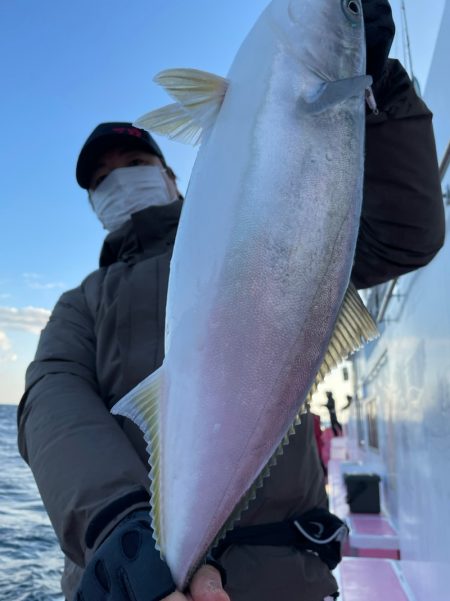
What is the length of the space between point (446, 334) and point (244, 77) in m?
2.31

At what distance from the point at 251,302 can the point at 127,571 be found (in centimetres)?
70

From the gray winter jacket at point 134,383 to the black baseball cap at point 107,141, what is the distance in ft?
2.11

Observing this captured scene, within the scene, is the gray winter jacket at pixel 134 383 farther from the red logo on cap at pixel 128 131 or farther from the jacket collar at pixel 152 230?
the red logo on cap at pixel 128 131

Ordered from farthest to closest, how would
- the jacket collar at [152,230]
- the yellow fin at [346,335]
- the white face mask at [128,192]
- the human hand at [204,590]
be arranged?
the white face mask at [128,192], the jacket collar at [152,230], the yellow fin at [346,335], the human hand at [204,590]

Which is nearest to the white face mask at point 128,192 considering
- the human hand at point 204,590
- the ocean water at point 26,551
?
the human hand at point 204,590

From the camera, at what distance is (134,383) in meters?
1.95

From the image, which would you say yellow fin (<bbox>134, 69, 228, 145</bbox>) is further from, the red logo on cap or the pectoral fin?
the red logo on cap

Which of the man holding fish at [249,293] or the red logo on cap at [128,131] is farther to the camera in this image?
the red logo on cap at [128,131]

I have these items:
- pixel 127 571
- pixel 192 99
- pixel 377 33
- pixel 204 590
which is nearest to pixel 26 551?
pixel 127 571

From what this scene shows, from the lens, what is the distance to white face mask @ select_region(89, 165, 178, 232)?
2543 mm

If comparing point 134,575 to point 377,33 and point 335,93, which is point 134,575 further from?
point 377,33

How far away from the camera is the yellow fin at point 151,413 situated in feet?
4.26

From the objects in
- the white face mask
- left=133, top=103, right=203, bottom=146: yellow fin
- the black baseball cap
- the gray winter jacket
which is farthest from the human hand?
the black baseball cap

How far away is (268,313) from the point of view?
4.00 feet
